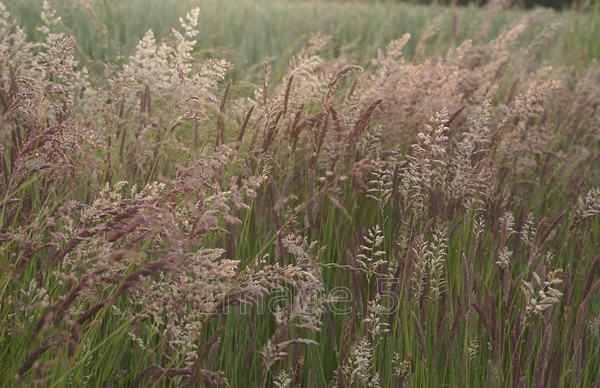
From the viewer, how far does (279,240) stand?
155 centimetres

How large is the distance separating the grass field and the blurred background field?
6.77ft

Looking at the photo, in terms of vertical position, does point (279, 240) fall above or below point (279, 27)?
above

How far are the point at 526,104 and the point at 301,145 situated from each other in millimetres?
846

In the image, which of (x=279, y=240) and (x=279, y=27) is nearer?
(x=279, y=240)

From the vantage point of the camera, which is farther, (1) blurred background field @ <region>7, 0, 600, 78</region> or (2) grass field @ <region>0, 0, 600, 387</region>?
(1) blurred background field @ <region>7, 0, 600, 78</region>

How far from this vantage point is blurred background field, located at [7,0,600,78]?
4637mm

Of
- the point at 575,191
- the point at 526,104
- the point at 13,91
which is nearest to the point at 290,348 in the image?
the point at 13,91

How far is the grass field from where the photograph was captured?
3.60 ft

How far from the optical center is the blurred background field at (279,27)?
4637 millimetres

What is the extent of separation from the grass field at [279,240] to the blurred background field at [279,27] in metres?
2.06

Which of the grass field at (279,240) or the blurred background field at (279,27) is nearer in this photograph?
the grass field at (279,240)

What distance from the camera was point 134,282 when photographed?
0.91m

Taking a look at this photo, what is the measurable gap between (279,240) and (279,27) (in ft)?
17.4

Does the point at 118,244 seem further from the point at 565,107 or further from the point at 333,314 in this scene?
the point at 565,107
